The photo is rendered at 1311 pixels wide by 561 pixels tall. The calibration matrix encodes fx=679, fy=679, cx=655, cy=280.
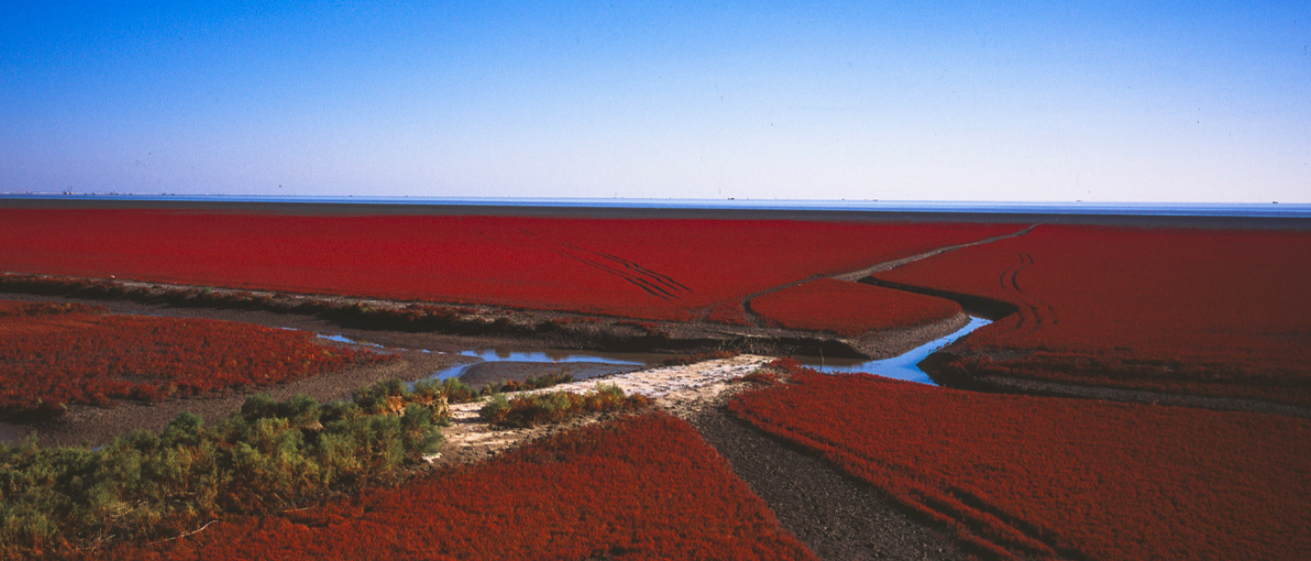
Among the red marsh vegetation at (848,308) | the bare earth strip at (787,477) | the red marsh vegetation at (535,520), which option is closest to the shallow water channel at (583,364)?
the red marsh vegetation at (848,308)

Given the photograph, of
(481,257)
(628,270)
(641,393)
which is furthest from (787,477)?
(481,257)

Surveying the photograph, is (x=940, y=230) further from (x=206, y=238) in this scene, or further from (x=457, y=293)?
(x=206, y=238)

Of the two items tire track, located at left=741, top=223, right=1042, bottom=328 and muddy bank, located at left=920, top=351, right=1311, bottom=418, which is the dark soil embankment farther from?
tire track, located at left=741, top=223, right=1042, bottom=328

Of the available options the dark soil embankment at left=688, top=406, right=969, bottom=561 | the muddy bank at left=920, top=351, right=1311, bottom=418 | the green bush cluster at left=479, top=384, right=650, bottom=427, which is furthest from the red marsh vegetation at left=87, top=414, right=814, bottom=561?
the muddy bank at left=920, top=351, right=1311, bottom=418

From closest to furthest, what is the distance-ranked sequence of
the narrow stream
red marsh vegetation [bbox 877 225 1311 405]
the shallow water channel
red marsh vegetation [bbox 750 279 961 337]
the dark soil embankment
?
the dark soil embankment < red marsh vegetation [bbox 877 225 1311 405] < the shallow water channel < the narrow stream < red marsh vegetation [bbox 750 279 961 337]

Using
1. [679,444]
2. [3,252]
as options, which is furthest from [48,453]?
[3,252]

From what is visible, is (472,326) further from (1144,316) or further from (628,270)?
(1144,316)

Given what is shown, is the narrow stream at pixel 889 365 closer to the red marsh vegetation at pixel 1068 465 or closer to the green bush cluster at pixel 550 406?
the red marsh vegetation at pixel 1068 465
